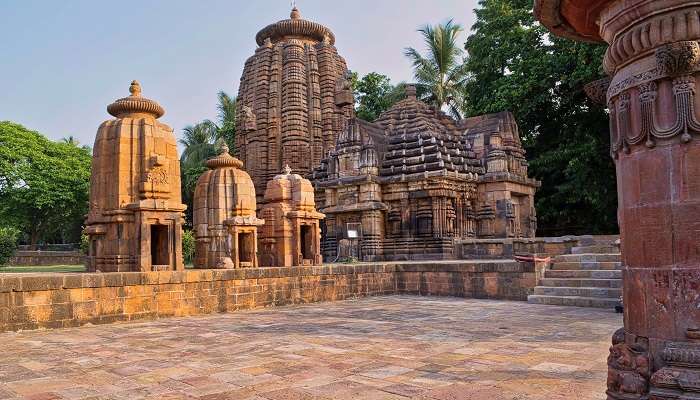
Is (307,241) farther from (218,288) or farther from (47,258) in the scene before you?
(47,258)

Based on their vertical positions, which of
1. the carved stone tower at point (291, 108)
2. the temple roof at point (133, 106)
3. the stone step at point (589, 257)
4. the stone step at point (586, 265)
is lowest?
the stone step at point (586, 265)

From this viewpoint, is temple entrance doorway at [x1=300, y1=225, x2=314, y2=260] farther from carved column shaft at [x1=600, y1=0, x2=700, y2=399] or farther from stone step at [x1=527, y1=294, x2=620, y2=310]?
carved column shaft at [x1=600, y1=0, x2=700, y2=399]

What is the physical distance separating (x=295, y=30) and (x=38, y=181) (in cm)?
1982

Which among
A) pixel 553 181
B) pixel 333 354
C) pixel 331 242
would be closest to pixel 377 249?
pixel 331 242

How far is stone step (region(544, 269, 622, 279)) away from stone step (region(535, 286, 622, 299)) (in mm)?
675

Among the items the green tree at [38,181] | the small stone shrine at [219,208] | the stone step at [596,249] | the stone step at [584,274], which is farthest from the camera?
the green tree at [38,181]

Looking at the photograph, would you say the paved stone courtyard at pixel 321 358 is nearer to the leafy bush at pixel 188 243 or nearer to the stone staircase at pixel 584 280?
the stone staircase at pixel 584 280

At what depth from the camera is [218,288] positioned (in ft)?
38.8

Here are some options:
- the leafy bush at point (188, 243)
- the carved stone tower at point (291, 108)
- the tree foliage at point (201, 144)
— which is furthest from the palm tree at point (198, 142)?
→ the leafy bush at point (188, 243)

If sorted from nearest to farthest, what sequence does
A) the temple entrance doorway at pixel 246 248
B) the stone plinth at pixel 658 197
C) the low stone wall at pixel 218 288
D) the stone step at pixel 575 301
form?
the stone plinth at pixel 658 197 < the low stone wall at pixel 218 288 < the stone step at pixel 575 301 < the temple entrance doorway at pixel 246 248

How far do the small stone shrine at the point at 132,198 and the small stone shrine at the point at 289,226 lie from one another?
13.0 feet

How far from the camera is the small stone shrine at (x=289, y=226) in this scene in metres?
17.1

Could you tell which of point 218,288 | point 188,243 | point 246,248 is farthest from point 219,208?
point 188,243

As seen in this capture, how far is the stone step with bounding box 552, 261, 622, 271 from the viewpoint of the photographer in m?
13.2
